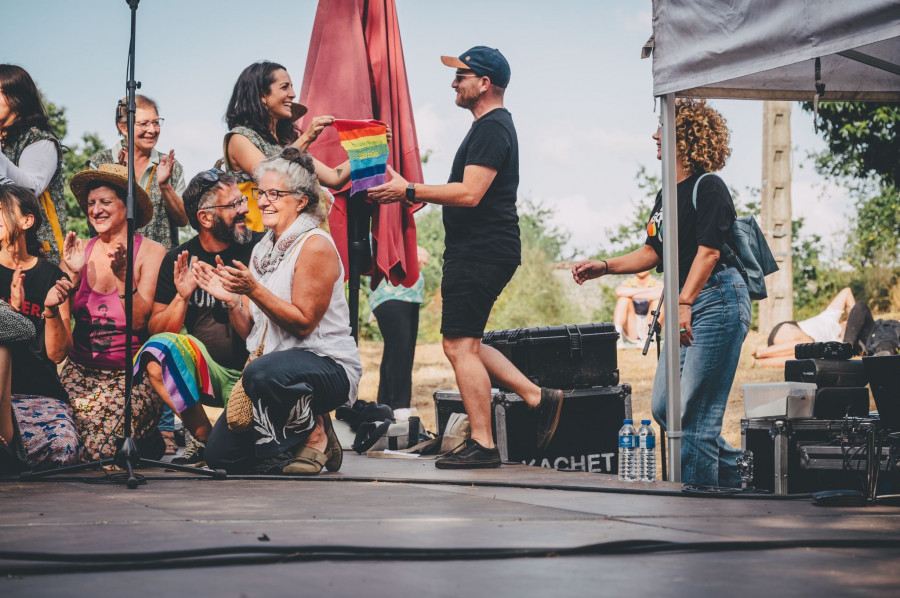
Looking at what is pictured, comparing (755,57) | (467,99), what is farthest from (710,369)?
(467,99)

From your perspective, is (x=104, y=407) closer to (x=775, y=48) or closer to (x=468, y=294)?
(x=468, y=294)

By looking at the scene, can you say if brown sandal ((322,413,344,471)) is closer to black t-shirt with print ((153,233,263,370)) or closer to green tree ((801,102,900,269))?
black t-shirt with print ((153,233,263,370))

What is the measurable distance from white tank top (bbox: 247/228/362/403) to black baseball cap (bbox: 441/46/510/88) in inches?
41.9

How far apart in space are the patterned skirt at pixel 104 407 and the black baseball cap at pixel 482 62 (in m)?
2.16

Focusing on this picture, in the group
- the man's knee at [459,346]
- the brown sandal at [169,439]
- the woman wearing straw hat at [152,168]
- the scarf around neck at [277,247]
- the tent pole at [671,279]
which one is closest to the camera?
the tent pole at [671,279]

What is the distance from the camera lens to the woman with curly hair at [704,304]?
4684mm

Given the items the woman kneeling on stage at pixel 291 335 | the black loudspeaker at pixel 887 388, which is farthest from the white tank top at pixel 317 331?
the black loudspeaker at pixel 887 388

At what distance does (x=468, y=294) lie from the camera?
4.98 metres

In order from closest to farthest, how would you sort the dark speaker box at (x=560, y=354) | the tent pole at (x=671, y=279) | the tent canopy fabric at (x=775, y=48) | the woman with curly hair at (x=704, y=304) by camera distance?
the tent canopy fabric at (x=775, y=48)
the tent pole at (x=671, y=279)
the woman with curly hair at (x=704, y=304)
the dark speaker box at (x=560, y=354)

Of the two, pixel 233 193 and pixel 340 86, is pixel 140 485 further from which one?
pixel 340 86

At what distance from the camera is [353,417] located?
6.35m

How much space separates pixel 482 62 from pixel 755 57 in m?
1.42

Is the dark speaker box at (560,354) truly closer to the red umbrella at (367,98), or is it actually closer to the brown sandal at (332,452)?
the red umbrella at (367,98)

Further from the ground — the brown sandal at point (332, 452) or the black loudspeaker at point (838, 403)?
the black loudspeaker at point (838, 403)
